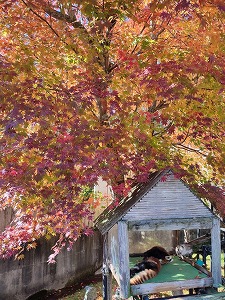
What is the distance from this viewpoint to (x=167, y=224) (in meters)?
5.45

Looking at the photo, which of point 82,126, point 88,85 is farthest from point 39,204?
point 88,85

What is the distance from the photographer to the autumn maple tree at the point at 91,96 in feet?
16.6

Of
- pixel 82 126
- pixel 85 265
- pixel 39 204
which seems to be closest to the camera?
pixel 82 126

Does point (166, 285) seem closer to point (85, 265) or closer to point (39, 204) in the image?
point (39, 204)

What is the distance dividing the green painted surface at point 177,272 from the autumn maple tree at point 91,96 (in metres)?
1.32

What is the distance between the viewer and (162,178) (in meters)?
5.39

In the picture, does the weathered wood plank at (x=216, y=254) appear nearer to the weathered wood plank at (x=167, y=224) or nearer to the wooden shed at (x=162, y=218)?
the wooden shed at (x=162, y=218)

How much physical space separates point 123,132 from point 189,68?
1.63 meters

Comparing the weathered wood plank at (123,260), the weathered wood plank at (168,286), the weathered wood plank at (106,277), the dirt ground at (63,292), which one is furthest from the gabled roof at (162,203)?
the dirt ground at (63,292)

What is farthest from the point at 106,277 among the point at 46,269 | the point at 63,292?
the point at 63,292

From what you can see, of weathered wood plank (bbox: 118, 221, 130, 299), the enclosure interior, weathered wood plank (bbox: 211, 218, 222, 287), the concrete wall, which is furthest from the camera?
the concrete wall

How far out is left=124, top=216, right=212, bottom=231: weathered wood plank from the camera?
537cm

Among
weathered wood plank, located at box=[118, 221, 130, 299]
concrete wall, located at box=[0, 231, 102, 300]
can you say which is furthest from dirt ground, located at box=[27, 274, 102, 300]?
weathered wood plank, located at box=[118, 221, 130, 299]

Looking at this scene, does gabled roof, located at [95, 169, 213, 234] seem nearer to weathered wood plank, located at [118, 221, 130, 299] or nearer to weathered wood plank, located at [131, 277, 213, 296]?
weathered wood plank, located at [118, 221, 130, 299]
